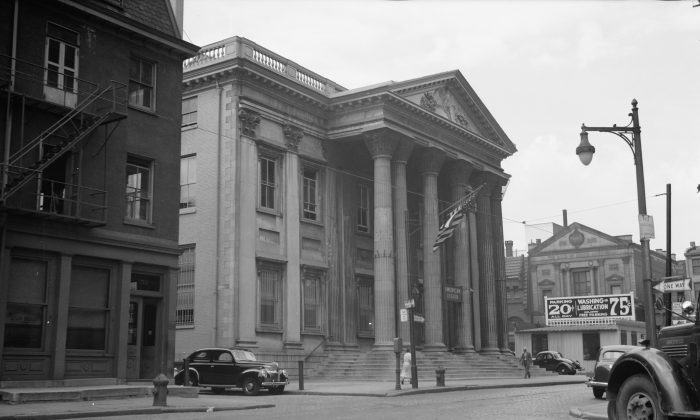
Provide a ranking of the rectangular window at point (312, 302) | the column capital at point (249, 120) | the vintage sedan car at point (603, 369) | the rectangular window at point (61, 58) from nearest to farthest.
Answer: the rectangular window at point (61, 58), the vintage sedan car at point (603, 369), the column capital at point (249, 120), the rectangular window at point (312, 302)

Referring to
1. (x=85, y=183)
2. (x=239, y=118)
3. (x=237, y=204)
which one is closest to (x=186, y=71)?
(x=239, y=118)

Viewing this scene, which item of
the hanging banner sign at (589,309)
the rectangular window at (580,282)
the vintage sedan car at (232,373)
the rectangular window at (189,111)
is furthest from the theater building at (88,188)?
the rectangular window at (580,282)

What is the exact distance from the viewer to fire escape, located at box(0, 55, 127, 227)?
2155 centimetres

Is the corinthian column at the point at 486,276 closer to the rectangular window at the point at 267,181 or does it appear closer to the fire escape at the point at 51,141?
the rectangular window at the point at 267,181

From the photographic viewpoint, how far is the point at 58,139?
23.3 metres

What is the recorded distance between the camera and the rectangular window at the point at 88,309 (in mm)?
23172

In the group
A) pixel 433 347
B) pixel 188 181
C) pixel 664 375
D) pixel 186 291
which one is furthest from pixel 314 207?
pixel 664 375

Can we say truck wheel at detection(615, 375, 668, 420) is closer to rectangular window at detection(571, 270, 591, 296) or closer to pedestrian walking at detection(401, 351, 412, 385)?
pedestrian walking at detection(401, 351, 412, 385)

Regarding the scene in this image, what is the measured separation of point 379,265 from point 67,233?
18.9 metres

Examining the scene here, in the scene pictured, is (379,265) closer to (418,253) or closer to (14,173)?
(418,253)

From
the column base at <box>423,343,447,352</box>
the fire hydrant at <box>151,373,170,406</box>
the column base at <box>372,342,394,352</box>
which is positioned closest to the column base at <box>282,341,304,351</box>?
the column base at <box>372,342,394,352</box>

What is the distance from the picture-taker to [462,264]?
46.6m

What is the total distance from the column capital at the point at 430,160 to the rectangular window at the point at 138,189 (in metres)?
21.0

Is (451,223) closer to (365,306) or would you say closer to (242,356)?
(365,306)
